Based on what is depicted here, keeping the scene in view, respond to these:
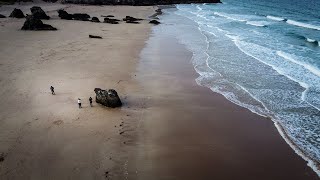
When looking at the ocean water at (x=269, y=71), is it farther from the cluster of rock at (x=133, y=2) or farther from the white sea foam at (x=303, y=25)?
the cluster of rock at (x=133, y=2)

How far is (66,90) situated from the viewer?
61.8 ft

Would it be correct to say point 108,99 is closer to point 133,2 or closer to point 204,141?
point 204,141

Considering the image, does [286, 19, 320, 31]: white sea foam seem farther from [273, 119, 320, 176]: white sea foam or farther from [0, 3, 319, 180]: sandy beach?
[273, 119, 320, 176]: white sea foam

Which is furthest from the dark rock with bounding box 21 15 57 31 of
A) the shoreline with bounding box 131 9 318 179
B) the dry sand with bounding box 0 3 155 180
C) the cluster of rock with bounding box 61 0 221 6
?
the cluster of rock with bounding box 61 0 221 6

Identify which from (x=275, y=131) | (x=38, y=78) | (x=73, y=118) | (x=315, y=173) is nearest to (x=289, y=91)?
(x=275, y=131)

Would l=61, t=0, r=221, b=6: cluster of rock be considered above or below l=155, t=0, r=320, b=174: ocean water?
above

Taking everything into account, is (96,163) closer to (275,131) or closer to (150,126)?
(150,126)

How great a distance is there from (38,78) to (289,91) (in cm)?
1534

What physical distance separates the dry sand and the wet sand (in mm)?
1075

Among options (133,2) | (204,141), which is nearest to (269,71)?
(204,141)

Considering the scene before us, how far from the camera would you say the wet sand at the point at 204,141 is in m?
12.2

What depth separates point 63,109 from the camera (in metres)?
16.5

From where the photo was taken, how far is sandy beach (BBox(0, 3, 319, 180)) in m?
12.2

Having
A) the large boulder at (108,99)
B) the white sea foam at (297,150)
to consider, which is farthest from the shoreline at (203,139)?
the large boulder at (108,99)
